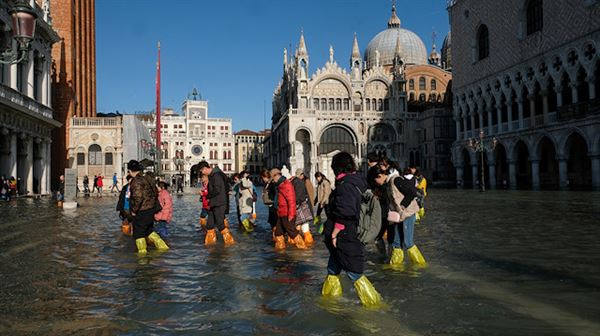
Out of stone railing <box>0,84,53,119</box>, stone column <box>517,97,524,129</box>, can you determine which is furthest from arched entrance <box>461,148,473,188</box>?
stone railing <box>0,84,53,119</box>

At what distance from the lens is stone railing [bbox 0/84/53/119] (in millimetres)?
24984

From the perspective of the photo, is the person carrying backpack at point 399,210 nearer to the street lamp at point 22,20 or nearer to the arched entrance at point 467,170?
the street lamp at point 22,20

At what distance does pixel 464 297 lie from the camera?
5418mm

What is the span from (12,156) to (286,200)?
2345cm

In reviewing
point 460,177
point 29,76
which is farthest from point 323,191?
point 460,177

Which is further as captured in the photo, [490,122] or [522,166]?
[522,166]

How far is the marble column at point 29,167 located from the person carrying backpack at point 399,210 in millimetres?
27955

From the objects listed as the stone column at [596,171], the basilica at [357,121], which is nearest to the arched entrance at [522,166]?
the stone column at [596,171]

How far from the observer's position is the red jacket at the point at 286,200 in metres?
9.16

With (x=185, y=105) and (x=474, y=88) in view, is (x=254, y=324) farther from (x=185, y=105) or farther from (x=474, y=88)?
(x=185, y=105)

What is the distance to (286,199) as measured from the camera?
9250 millimetres

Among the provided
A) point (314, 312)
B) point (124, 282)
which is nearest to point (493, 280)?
point (314, 312)

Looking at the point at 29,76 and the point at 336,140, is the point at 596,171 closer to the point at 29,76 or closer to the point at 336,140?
the point at 336,140

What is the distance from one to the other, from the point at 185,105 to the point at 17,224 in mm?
103184
